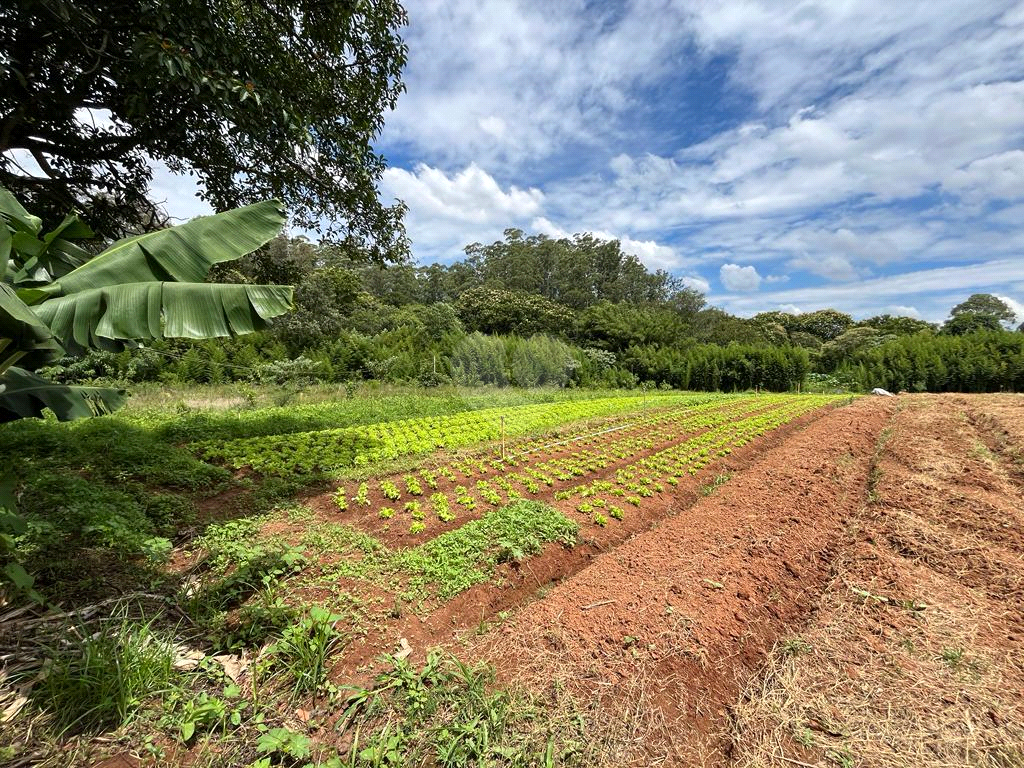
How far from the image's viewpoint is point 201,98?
4.91m

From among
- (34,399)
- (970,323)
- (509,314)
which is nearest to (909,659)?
(34,399)

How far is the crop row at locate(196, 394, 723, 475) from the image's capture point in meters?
7.14

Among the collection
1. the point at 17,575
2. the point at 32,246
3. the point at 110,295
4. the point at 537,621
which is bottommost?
the point at 537,621

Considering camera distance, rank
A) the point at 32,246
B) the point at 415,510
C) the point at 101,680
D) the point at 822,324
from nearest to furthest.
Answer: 1. the point at 101,680
2. the point at 32,246
3. the point at 415,510
4. the point at 822,324

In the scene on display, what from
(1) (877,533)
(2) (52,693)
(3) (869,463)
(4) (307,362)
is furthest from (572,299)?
(2) (52,693)

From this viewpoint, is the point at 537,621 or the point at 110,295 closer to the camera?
the point at 110,295

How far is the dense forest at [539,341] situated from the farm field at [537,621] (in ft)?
18.8

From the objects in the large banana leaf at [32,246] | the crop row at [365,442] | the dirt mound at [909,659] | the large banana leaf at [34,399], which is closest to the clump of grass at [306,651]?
the dirt mound at [909,659]

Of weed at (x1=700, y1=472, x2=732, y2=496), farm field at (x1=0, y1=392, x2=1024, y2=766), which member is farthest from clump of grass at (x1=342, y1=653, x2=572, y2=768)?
weed at (x1=700, y1=472, x2=732, y2=496)

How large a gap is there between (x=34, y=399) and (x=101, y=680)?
9.81 feet

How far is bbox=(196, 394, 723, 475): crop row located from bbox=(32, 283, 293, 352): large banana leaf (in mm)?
4176

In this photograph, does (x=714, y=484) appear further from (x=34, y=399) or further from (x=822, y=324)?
(x=822, y=324)

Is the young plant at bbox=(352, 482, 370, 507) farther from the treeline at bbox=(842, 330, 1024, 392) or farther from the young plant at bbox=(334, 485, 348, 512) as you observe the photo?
the treeline at bbox=(842, 330, 1024, 392)

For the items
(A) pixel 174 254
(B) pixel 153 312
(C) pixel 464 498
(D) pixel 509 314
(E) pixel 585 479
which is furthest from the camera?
(D) pixel 509 314
